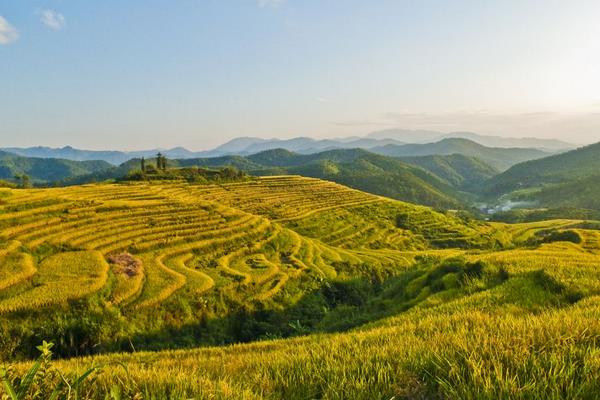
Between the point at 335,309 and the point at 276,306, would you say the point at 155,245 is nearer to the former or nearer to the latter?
the point at 276,306

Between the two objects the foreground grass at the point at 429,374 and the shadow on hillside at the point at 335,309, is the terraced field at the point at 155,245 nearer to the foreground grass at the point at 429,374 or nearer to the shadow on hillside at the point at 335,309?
the shadow on hillside at the point at 335,309

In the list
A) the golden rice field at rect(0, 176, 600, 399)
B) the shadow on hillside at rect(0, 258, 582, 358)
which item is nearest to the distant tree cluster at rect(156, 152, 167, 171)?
the golden rice field at rect(0, 176, 600, 399)

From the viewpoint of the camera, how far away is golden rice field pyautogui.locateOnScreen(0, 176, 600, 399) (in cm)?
320

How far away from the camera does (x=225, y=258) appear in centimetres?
4500

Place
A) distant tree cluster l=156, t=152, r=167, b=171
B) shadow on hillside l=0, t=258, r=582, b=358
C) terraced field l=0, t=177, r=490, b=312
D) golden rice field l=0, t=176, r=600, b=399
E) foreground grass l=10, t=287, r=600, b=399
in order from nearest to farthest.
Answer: foreground grass l=10, t=287, r=600, b=399
golden rice field l=0, t=176, r=600, b=399
shadow on hillside l=0, t=258, r=582, b=358
terraced field l=0, t=177, r=490, b=312
distant tree cluster l=156, t=152, r=167, b=171

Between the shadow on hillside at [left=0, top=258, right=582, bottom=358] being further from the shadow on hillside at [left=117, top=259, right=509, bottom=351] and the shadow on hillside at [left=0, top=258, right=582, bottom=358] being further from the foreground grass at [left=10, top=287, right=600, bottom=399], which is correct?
the foreground grass at [left=10, top=287, right=600, bottom=399]

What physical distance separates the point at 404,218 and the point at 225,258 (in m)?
82.1

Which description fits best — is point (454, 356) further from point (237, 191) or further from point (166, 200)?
point (237, 191)

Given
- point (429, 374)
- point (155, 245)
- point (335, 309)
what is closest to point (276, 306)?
point (335, 309)

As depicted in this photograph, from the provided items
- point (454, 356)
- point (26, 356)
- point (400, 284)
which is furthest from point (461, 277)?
point (26, 356)

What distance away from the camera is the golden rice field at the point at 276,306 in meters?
3.20

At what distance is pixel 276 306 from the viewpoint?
36.7 meters

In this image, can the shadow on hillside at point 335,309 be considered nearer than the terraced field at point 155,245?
Yes

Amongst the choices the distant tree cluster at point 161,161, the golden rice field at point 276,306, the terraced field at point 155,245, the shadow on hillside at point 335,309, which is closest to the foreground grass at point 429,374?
the golden rice field at point 276,306
